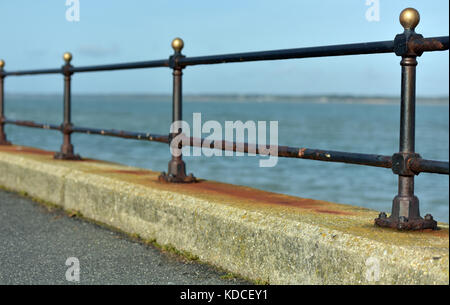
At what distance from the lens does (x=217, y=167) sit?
17391 millimetres

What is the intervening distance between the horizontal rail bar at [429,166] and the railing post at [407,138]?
23 mm

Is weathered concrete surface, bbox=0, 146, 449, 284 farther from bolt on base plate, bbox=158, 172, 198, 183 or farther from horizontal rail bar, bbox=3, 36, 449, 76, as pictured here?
horizontal rail bar, bbox=3, 36, 449, 76

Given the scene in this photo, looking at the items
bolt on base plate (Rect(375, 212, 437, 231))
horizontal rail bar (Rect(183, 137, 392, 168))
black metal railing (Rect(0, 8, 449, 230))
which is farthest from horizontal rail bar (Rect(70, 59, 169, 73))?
bolt on base plate (Rect(375, 212, 437, 231))

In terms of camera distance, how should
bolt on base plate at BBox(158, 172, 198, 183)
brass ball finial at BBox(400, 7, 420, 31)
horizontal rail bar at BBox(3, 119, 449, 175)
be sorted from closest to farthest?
horizontal rail bar at BBox(3, 119, 449, 175), brass ball finial at BBox(400, 7, 420, 31), bolt on base plate at BBox(158, 172, 198, 183)

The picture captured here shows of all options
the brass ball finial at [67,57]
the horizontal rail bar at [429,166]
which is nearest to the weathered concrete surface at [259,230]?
the horizontal rail bar at [429,166]

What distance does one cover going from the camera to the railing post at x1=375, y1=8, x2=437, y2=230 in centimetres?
268

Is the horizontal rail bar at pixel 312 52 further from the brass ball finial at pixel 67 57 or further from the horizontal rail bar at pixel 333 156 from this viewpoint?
the brass ball finial at pixel 67 57

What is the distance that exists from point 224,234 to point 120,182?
1231 millimetres

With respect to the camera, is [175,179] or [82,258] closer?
[82,258]

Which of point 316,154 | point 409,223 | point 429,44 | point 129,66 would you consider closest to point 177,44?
point 129,66

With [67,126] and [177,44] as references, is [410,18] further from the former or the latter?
[67,126]

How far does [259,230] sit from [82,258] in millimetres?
1111

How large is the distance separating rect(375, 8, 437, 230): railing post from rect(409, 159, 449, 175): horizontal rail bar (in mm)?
23

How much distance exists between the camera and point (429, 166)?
8.47 feet
